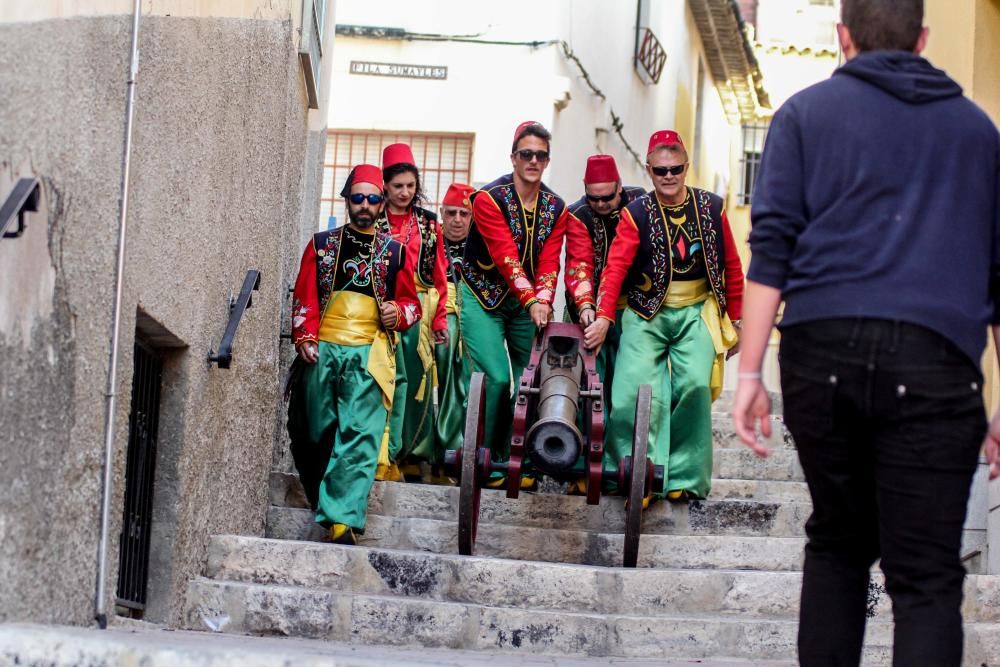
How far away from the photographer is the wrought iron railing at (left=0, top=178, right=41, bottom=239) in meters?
4.60

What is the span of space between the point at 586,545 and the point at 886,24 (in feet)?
15.0

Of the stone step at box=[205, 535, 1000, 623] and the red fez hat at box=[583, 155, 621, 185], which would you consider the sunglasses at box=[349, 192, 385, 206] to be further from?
the stone step at box=[205, 535, 1000, 623]

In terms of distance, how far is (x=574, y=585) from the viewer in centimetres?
741

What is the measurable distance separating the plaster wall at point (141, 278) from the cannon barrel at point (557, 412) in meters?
1.40

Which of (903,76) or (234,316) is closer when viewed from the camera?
(903,76)

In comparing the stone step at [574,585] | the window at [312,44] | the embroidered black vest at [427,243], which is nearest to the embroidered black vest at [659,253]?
the embroidered black vest at [427,243]

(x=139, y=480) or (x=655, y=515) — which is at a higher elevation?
(x=139, y=480)

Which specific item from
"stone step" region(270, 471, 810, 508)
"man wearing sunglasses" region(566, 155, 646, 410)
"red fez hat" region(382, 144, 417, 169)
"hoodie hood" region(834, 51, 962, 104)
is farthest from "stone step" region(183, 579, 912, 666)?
"red fez hat" region(382, 144, 417, 169)

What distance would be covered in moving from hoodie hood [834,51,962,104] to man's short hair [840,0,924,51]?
0.03 meters

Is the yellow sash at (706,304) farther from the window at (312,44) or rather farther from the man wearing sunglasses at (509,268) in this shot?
the window at (312,44)

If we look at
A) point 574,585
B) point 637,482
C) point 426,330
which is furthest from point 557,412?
point 426,330

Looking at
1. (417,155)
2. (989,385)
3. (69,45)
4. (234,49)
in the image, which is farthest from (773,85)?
(69,45)

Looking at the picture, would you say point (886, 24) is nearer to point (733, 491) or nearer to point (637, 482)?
point (637, 482)

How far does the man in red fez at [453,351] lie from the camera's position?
10.3 metres
